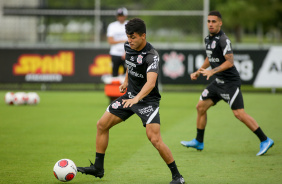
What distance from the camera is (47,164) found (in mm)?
7613

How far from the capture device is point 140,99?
6.21m

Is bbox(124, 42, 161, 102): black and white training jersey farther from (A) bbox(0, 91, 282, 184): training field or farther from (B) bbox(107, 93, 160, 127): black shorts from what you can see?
(A) bbox(0, 91, 282, 184): training field

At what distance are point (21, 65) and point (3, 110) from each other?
232 inches

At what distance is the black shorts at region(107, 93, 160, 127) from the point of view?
6426 mm

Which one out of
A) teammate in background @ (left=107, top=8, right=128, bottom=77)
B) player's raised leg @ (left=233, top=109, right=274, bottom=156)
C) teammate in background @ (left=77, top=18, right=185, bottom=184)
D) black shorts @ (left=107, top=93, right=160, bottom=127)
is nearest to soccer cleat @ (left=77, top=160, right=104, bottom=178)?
teammate in background @ (left=77, top=18, right=185, bottom=184)

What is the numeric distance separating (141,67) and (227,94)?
2.44 metres

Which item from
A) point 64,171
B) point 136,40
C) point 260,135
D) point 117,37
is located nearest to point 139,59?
point 136,40

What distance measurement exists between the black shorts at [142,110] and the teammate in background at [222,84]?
1.93 meters

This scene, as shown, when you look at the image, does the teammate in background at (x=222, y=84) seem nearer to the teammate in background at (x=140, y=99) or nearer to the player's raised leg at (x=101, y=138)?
the teammate in background at (x=140, y=99)

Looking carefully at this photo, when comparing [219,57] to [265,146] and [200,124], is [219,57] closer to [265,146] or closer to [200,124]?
[200,124]

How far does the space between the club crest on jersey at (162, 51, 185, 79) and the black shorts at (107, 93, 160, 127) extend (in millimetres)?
12763

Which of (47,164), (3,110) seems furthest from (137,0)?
(47,164)

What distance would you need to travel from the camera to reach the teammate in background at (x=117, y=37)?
46.4ft

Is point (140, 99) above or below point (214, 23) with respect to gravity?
below
